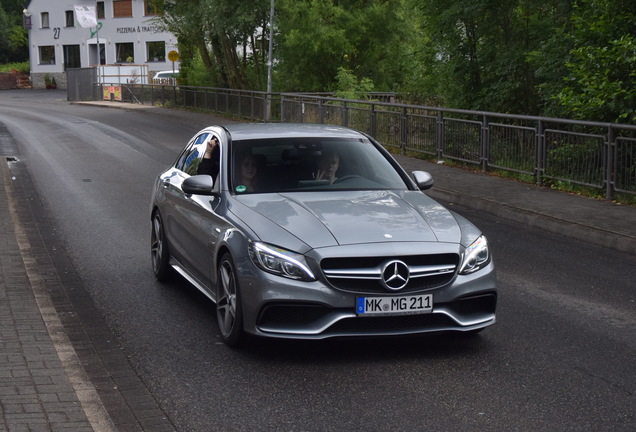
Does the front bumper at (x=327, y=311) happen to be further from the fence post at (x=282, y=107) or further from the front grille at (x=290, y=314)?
the fence post at (x=282, y=107)

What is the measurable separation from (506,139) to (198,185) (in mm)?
10944

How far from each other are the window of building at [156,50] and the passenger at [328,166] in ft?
238

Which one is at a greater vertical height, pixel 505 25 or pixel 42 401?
pixel 505 25

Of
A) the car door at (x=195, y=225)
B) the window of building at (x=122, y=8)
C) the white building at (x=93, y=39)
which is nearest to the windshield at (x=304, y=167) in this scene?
the car door at (x=195, y=225)

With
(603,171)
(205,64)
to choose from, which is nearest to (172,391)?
(603,171)

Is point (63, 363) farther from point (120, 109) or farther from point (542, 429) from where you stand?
point (120, 109)

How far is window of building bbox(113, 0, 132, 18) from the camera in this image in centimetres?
7956

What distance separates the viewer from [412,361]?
6.81 m

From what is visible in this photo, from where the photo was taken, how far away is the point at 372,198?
7664 mm

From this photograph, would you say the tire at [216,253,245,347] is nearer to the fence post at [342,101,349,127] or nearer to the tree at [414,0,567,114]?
the tree at [414,0,567,114]

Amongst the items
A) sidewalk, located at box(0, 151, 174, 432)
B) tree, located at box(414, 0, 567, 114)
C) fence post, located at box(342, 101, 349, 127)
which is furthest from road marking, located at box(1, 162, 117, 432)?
fence post, located at box(342, 101, 349, 127)

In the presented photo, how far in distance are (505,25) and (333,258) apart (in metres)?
16.9

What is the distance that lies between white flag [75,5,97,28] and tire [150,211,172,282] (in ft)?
191

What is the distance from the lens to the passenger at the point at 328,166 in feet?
26.5
